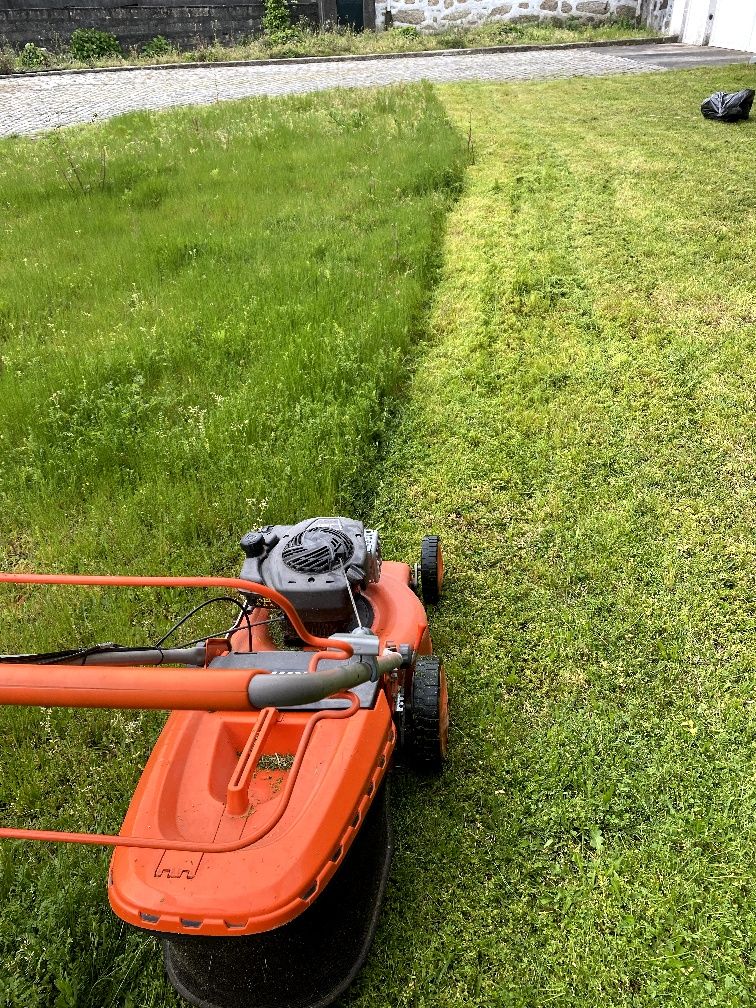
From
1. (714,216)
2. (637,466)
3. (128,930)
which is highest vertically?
(714,216)

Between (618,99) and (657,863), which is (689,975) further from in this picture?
(618,99)

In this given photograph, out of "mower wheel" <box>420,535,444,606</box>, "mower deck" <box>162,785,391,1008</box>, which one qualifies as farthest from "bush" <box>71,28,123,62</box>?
"mower deck" <box>162,785,391,1008</box>

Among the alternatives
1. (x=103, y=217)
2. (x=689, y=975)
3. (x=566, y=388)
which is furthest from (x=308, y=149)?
(x=689, y=975)

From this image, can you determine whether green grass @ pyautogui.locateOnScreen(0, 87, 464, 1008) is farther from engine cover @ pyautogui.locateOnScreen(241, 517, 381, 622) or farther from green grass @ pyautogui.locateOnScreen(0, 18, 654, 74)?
green grass @ pyautogui.locateOnScreen(0, 18, 654, 74)

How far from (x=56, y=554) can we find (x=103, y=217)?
187 inches

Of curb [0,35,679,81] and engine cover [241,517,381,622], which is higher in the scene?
curb [0,35,679,81]

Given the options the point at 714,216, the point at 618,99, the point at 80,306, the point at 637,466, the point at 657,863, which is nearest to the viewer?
the point at 657,863

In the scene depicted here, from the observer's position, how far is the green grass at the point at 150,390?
8.52ft

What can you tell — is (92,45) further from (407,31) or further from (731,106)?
(731,106)

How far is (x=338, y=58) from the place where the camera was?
16.9 meters

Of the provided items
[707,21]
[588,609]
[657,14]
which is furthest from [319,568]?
[657,14]

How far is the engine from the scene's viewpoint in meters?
2.50

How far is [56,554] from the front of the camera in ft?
12.2

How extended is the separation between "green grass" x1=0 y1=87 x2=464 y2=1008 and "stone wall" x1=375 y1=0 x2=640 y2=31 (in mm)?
12268
